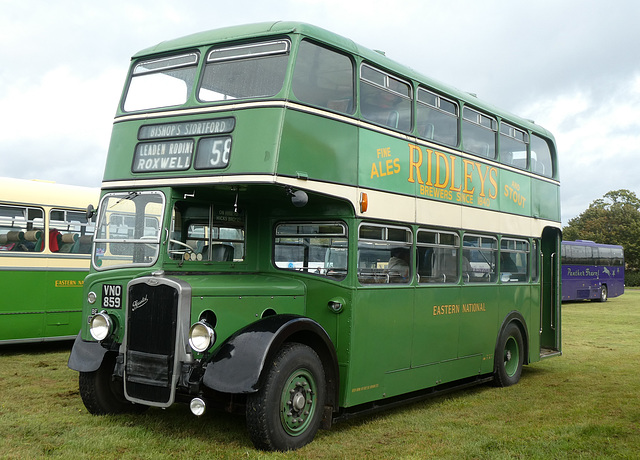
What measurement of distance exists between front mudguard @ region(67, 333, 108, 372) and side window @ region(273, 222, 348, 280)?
7.06 ft

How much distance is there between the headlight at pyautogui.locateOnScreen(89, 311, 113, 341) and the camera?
6879 millimetres

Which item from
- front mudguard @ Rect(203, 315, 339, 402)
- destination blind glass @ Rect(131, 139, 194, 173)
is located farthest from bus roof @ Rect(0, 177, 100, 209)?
front mudguard @ Rect(203, 315, 339, 402)

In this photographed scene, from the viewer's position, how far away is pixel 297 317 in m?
6.81

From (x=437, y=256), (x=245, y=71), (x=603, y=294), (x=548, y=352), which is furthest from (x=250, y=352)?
(x=603, y=294)

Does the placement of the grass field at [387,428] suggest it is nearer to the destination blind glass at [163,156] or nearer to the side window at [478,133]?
the destination blind glass at [163,156]

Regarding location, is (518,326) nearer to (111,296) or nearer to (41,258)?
(111,296)

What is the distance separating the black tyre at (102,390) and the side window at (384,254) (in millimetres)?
2842

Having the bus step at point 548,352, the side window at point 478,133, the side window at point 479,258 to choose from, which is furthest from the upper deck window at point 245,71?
the bus step at point 548,352

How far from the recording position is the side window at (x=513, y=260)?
10.9 metres

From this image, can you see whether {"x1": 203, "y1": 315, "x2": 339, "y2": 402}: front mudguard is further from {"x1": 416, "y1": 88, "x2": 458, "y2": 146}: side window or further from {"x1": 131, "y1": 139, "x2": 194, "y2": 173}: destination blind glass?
{"x1": 416, "y1": 88, "x2": 458, "y2": 146}: side window

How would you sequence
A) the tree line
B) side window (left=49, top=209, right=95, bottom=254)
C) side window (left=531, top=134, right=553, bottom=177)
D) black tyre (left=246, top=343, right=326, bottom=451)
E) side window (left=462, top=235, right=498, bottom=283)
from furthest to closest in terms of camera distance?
the tree line, side window (left=49, top=209, right=95, bottom=254), side window (left=531, top=134, right=553, bottom=177), side window (left=462, top=235, right=498, bottom=283), black tyre (left=246, top=343, right=326, bottom=451)

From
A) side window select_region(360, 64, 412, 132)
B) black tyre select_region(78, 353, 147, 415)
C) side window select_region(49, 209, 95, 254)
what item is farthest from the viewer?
side window select_region(49, 209, 95, 254)

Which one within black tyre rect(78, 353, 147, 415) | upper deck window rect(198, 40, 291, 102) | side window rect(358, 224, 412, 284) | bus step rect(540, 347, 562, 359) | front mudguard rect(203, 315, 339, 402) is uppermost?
upper deck window rect(198, 40, 291, 102)

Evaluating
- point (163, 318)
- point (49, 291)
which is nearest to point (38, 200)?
point (49, 291)
